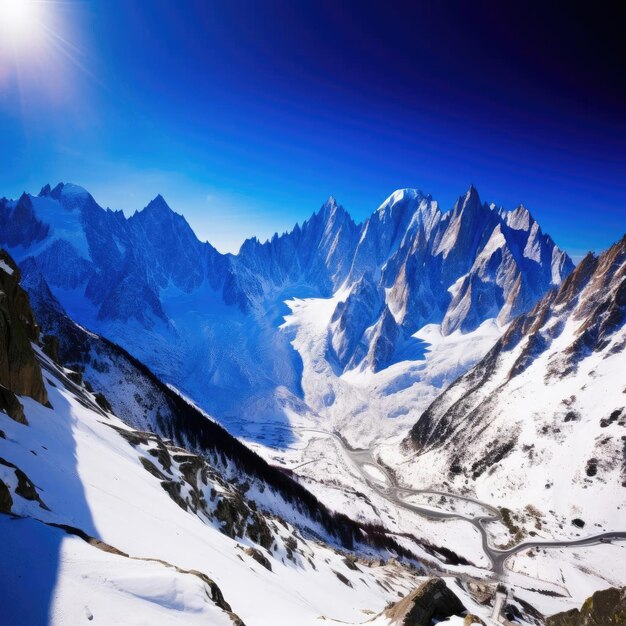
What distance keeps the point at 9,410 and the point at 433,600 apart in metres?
23.8

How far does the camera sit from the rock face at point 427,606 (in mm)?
14555

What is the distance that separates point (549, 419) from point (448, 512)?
4033cm

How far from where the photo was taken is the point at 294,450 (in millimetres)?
157250

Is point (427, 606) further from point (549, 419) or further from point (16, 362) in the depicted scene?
point (549, 419)

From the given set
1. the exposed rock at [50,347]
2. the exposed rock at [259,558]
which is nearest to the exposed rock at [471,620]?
the exposed rock at [259,558]

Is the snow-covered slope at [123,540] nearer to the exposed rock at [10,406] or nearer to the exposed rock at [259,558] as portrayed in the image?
the exposed rock at [10,406]

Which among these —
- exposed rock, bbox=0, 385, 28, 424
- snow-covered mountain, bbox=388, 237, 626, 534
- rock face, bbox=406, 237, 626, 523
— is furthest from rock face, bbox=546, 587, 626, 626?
rock face, bbox=406, 237, 626, 523

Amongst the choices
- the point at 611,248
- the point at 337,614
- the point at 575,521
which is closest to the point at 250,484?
the point at 337,614

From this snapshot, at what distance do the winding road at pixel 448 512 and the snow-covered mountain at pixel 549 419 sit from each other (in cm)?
367

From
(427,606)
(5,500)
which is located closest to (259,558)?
(427,606)

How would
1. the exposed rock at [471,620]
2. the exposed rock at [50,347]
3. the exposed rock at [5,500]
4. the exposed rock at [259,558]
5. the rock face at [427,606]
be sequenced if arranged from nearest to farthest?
the exposed rock at [5,500], the exposed rock at [471,620], the rock face at [427,606], the exposed rock at [259,558], the exposed rock at [50,347]

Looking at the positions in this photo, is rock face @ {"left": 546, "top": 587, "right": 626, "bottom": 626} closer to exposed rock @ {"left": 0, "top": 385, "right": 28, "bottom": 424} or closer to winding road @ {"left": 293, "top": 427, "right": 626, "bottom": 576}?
exposed rock @ {"left": 0, "top": 385, "right": 28, "bottom": 424}

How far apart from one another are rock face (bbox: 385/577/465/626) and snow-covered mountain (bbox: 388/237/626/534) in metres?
93.6

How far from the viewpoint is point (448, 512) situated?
331ft
